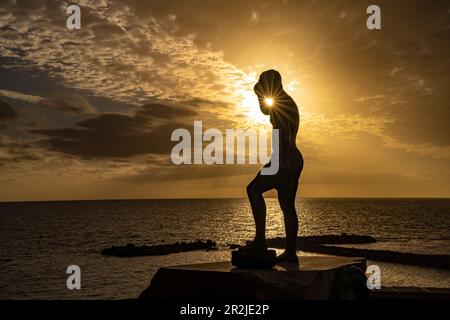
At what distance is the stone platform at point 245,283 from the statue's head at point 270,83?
379cm

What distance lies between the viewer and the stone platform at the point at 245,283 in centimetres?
897

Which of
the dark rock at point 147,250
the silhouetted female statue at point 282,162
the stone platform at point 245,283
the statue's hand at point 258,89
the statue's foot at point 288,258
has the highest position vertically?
the statue's hand at point 258,89

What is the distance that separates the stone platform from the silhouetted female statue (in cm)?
114

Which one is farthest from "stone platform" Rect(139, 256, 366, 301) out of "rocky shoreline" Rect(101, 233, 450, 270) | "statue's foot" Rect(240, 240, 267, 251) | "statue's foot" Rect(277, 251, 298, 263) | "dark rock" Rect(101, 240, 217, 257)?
"dark rock" Rect(101, 240, 217, 257)

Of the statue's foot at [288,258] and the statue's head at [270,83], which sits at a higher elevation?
the statue's head at [270,83]

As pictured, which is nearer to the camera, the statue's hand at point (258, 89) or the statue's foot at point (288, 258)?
the statue's foot at point (288, 258)

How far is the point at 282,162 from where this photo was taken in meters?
10.8

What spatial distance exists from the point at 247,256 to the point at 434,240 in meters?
65.8

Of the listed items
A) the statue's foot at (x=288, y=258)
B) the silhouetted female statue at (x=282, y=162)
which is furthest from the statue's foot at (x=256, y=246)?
the statue's foot at (x=288, y=258)

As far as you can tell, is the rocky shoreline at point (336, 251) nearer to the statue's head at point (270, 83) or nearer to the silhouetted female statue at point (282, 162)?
the silhouetted female statue at point (282, 162)

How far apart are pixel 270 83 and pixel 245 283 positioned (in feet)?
14.5
